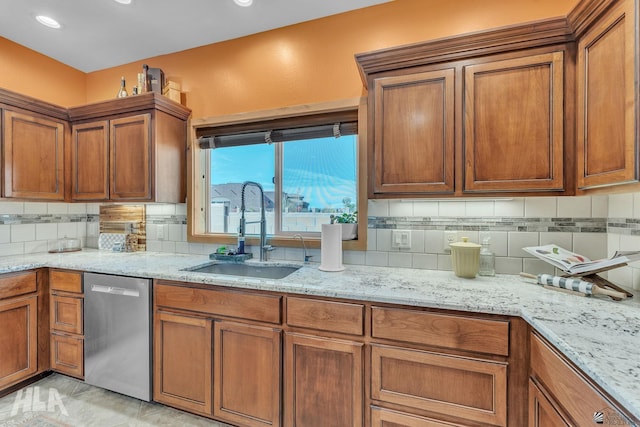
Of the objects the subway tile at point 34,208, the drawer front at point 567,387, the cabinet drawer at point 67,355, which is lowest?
the cabinet drawer at point 67,355

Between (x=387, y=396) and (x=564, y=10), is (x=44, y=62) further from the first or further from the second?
(x=564, y=10)

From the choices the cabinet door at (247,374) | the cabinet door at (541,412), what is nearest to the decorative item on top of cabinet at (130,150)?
the cabinet door at (247,374)

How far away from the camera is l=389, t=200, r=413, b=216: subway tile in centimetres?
198

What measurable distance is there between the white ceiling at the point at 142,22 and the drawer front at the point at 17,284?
1.85 m

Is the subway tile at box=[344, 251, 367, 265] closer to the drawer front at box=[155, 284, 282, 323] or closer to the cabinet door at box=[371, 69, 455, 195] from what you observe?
the cabinet door at box=[371, 69, 455, 195]

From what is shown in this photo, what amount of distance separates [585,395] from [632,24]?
129 cm

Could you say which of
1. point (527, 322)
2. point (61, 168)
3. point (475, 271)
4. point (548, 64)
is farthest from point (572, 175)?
point (61, 168)

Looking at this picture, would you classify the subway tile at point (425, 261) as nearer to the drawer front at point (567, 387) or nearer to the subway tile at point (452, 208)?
the subway tile at point (452, 208)

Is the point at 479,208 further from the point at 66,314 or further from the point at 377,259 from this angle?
the point at 66,314

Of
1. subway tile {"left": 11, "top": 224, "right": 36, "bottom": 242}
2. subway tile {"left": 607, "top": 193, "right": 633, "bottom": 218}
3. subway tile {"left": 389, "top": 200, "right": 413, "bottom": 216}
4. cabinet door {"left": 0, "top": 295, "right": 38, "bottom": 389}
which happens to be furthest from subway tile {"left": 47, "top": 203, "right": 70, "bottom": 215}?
subway tile {"left": 607, "top": 193, "right": 633, "bottom": 218}

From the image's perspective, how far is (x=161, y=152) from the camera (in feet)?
7.64

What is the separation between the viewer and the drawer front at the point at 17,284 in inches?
77.5

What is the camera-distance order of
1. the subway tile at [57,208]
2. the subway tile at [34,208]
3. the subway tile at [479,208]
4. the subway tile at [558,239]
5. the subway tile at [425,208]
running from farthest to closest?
1. the subway tile at [57,208]
2. the subway tile at [34,208]
3. the subway tile at [425,208]
4. the subway tile at [479,208]
5. the subway tile at [558,239]

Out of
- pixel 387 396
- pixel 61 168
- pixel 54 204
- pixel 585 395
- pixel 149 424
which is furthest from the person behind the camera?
pixel 54 204
